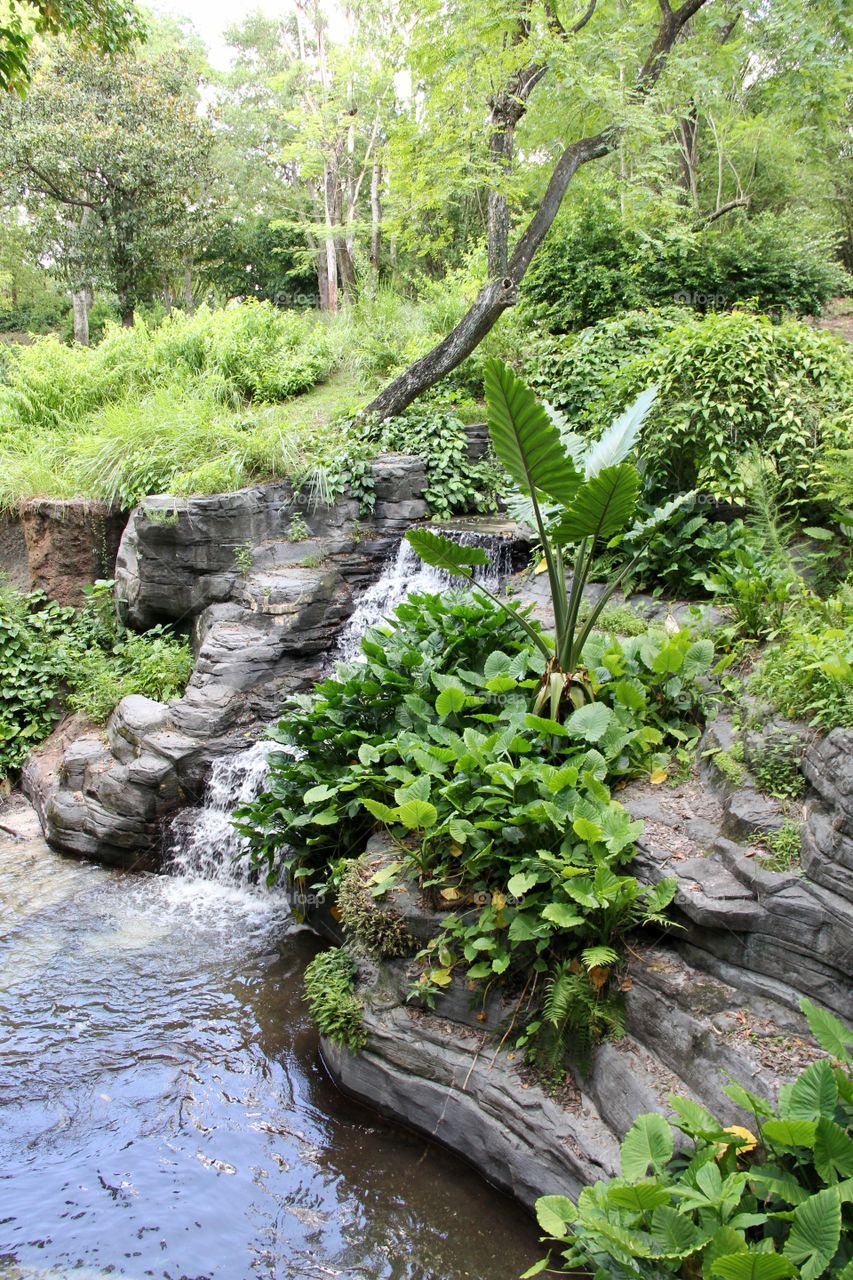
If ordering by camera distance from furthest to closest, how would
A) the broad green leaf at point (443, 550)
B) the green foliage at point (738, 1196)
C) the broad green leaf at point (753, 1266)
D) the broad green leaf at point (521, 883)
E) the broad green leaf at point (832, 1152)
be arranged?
the broad green leaf at point (443, 550) → the broad green leaf at point (521, 883) → the broad green leaf at point (832, 1152) → the green foliage at point (738, 1196) → the broad green leaf at point (753, 1266)

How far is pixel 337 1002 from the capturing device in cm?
438

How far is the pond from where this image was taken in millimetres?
3529

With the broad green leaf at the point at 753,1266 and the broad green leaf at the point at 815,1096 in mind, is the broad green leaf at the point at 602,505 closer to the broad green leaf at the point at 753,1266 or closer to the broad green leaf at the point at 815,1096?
the broad green leaf at the point at 815,1096

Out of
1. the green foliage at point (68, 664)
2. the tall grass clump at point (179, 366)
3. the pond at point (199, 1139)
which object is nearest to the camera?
the pond at point (199, 1139)

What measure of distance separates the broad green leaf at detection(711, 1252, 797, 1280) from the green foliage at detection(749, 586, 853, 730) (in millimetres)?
2044

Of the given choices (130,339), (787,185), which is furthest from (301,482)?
(787,185)

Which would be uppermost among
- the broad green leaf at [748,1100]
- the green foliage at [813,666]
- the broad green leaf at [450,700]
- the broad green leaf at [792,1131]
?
the green foliage at [813,666]

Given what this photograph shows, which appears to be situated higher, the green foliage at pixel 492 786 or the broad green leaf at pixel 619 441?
the broad green leaf at pixel 619 441

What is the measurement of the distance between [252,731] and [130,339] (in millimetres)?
8047

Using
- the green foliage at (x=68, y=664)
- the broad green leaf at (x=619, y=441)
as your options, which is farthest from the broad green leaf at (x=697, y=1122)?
the green foliage at (x=68, y=664)

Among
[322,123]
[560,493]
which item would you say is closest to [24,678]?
[560,493]

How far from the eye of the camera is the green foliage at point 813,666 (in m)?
3.67

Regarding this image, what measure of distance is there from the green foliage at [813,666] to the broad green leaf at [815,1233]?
1.84 meters

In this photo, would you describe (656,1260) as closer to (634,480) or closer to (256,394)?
(634,480)
